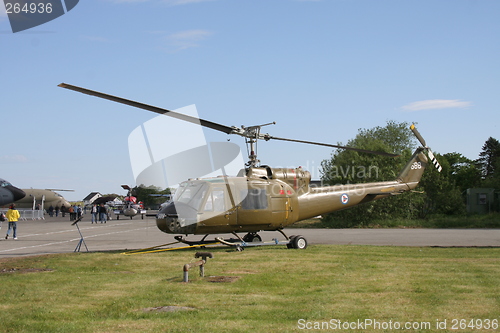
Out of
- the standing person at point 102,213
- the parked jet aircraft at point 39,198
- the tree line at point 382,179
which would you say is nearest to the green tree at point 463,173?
the tree line at point 382,179

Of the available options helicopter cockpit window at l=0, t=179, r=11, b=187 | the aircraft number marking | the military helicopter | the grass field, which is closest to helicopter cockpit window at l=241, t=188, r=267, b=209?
the military helicopter

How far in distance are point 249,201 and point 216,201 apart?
1186mm

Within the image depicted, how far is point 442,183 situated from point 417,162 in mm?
37835

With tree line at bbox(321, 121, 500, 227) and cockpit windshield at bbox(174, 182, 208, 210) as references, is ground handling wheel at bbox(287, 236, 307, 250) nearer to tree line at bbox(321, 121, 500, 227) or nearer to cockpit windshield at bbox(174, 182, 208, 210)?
cockpit windshield at bbox(174, 182, 208, 210)

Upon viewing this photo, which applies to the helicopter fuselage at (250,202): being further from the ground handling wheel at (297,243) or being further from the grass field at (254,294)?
the grass field at (254,294)

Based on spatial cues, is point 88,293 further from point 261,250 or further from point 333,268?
point 261,250

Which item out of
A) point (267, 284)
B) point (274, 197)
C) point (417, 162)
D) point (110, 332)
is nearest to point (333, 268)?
point (267, 284)

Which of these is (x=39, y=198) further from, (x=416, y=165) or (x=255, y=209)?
(x=255, y=209)

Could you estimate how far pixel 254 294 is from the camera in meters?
9.33

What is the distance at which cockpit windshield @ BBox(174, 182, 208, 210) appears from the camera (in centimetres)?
1612

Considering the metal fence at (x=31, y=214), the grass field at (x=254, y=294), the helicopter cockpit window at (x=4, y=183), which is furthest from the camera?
the metal fence at (x=31, y=214)

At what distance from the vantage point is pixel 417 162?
71.7 ft

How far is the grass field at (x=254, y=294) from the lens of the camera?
23.6 feet

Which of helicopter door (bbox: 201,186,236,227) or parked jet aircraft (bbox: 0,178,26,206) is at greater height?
parked jet aircraft (bbox: 0,178,26,206)
